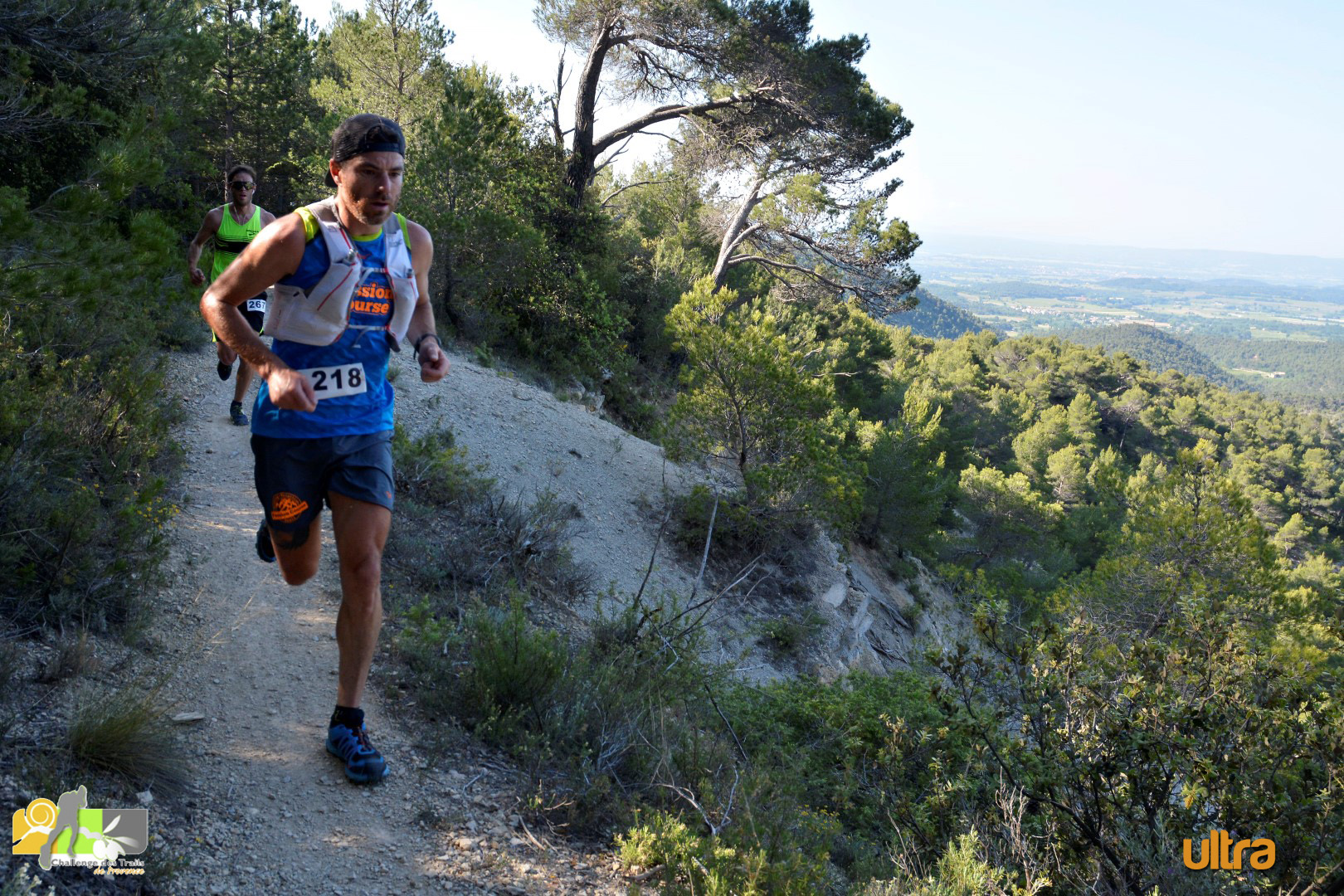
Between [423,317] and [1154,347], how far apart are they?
508 ft

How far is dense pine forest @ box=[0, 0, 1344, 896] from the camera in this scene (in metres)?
2.98

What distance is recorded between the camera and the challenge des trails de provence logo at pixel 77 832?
6.07ft

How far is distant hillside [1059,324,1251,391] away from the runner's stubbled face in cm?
13396

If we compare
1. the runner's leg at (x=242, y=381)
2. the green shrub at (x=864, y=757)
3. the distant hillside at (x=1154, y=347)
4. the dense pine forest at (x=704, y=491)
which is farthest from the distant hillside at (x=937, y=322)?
the runner's leg at (x=242, y=381)

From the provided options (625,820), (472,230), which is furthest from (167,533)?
(472,230)

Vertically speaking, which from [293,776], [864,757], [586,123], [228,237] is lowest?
[864,757]

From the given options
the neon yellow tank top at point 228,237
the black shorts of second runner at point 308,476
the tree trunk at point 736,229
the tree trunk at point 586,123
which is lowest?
the black shorts of second runner at point 308,476

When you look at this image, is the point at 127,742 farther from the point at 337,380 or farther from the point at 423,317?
the point at 423,317

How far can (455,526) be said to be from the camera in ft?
17.3

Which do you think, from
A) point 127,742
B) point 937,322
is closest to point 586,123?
point 127,742

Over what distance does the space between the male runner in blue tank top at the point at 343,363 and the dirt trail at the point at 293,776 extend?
0.62 feet

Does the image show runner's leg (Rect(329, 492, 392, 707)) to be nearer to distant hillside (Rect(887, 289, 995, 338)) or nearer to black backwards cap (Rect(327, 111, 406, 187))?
black backwards cap (Rect(327, 111, 406, 187))

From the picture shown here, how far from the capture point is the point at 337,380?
2.42m

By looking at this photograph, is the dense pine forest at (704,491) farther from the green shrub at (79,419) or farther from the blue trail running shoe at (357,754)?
the blue trail running shoe at (357,754)
